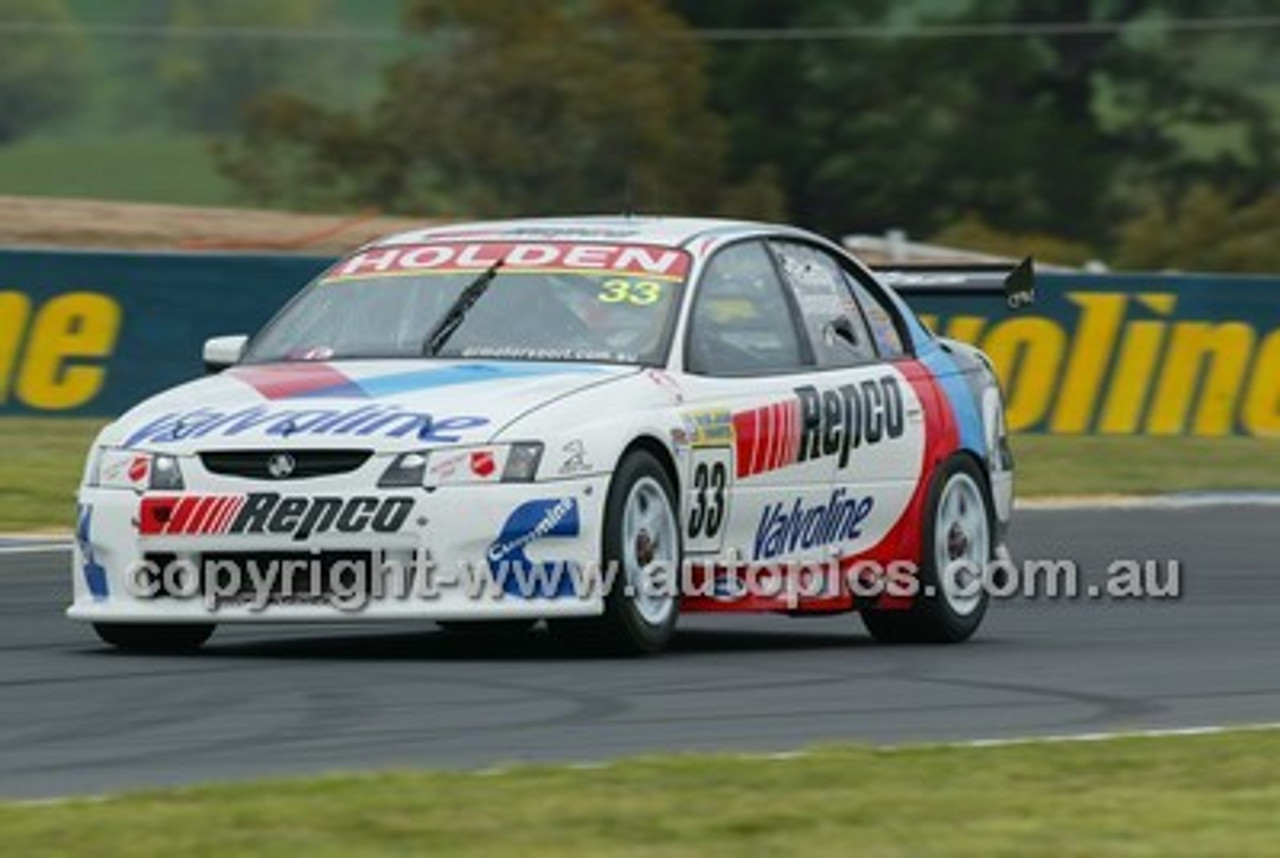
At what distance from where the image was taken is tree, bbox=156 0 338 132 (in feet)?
269

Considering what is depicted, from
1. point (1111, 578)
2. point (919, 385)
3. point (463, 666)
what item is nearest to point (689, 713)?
point (463, 666)

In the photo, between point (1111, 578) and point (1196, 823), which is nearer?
point (1196, 823)

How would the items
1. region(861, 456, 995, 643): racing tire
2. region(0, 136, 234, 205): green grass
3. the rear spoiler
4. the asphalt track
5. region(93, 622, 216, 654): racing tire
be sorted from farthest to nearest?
1. region(0, 136, 234, 205): green grass
2. the rear spoiler
3. region(861, 456, 995, 643): racing tire
4. region(93, 622, 216, 654): racing tire
5. the asphalt track

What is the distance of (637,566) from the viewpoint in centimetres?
1130

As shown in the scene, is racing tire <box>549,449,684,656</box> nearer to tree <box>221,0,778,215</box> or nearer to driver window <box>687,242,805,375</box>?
driver window <box>687,242,805,375</box>

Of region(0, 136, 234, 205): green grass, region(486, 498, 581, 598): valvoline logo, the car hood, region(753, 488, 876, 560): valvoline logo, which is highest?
the car hood

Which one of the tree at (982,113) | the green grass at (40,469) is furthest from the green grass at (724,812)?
the tree at (982,113)

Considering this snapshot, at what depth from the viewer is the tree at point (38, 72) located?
3157 inches

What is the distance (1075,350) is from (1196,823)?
18552 millimetres

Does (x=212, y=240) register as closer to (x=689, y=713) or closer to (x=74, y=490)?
(x=74, y=490)

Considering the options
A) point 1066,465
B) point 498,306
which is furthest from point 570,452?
point 1066,465

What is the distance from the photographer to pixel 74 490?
773 inches

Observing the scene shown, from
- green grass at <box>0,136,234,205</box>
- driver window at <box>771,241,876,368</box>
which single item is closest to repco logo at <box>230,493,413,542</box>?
driver window at <box>771,241,876,368</box>

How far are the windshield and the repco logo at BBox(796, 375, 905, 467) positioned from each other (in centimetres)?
64
